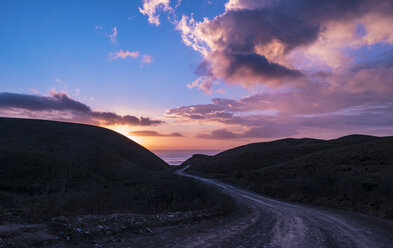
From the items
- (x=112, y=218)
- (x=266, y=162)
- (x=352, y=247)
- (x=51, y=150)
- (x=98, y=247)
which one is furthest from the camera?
(x=51, y=150)

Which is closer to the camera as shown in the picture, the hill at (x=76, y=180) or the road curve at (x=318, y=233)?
the road curve at (x=318, y=233)

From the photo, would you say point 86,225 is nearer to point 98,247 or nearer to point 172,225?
point 98,247

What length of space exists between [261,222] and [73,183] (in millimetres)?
36732

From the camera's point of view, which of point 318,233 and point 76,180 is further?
point 76,180

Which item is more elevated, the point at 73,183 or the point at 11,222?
the point at 11,222

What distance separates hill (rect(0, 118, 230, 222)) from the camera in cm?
1348

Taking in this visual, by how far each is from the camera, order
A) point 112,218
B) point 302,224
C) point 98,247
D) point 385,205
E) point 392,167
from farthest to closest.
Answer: point 392,167, point 385,205, point 302,224, point 112,218, point 98,247

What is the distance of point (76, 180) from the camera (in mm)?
41750

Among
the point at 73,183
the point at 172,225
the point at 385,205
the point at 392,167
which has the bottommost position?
the point at 73,183

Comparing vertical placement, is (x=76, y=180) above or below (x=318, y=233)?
below

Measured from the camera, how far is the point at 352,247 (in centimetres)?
777

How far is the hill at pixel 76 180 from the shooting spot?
1348cm

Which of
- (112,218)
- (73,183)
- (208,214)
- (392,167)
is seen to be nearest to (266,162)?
(392,167)

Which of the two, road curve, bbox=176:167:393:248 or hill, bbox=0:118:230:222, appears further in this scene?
hill, bbox=0:118:230:222
